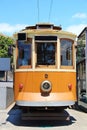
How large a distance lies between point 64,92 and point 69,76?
62 centimetres

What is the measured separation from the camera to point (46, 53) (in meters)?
12.7

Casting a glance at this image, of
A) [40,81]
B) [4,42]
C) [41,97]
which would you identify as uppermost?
[4,42]

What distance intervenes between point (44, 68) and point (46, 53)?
547mm

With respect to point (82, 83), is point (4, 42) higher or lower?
higher

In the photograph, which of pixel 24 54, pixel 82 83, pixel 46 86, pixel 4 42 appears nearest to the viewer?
pixel 46 86

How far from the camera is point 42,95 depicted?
1223 centimetres

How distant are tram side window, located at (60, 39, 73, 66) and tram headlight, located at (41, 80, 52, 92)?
906 mm

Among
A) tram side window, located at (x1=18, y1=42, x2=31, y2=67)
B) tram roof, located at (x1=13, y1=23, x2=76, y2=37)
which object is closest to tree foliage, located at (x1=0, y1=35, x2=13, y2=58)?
tram roof, located at (x1=13, y1=23, x2=76, y2=37)

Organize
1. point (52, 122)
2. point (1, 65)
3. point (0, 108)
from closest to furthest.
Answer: point (52, 122), point (0, 108), point (1, 65)

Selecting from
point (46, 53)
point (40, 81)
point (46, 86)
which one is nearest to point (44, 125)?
point (46, 86)

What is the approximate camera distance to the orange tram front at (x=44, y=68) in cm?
1223

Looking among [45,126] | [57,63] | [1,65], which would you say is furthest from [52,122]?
[1,65]

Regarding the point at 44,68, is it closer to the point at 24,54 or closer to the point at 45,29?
the point at 24,54

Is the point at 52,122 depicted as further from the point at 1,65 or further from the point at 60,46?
the point at 1,65
